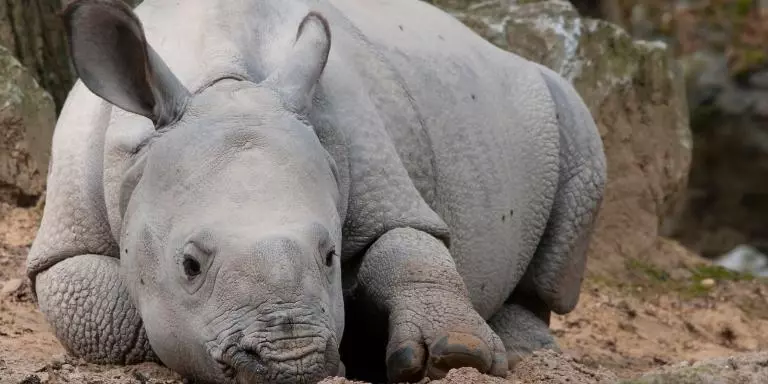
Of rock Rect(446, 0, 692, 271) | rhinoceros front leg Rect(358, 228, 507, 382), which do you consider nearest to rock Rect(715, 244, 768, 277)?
rock Rect(446, 0, 692, 271)

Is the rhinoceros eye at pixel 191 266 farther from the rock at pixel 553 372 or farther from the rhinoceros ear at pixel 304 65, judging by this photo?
the rock at pixel 553 372

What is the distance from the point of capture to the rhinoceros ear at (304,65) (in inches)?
185

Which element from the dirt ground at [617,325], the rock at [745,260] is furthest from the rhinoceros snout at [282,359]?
the rock at [745,260]

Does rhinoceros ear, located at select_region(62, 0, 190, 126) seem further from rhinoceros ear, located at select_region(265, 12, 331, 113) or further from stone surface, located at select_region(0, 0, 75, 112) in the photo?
stone surface, located at select_region(0, 0, 75, 112)

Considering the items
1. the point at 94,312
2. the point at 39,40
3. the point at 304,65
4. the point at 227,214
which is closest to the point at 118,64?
the point at 304,65

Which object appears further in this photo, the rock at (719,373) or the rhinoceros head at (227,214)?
the rhinoceros head at (227,214)

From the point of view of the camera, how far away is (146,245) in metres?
4.41

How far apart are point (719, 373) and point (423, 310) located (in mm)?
1108

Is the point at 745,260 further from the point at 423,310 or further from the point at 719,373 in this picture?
the point at 719,373

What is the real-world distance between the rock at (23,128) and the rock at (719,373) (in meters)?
4.27

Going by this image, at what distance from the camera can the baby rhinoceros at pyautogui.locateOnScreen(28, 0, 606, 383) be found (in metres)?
4.17

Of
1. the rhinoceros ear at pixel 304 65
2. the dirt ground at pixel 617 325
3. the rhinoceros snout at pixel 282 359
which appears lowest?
the dirt ground at pixel 617 325

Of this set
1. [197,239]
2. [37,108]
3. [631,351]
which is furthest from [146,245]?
[631,351]

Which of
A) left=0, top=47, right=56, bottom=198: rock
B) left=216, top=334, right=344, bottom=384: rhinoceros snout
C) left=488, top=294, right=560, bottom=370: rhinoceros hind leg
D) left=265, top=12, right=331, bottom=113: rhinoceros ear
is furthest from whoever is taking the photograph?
left=0, top=47, right=56, bottom=198: rock
